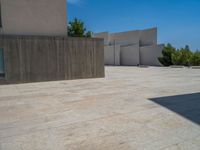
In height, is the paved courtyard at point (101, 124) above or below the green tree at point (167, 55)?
below

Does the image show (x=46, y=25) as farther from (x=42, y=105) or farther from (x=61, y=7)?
(x=42, y=105)

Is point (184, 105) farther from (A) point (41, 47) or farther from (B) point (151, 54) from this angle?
(B) point (151, 54)

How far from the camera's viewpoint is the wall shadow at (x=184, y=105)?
3.71 m

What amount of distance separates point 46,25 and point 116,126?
797 cm

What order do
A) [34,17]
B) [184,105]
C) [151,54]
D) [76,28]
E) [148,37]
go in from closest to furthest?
[184,105], [34,17], [76,28], [151,54], [148,37]

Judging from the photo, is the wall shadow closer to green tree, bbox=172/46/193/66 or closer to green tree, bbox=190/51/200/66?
green tree, bbox=172/46/193/66

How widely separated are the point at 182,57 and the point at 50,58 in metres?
16.3

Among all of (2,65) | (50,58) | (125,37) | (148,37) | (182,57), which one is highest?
(125,37)

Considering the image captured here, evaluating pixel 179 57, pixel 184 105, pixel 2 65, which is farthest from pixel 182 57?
pixel 2 65

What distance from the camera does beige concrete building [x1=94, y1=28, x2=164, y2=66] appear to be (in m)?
23.5

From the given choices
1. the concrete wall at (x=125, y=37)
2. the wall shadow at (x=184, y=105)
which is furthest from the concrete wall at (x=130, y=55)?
the wall shadow at (x=184, y=105)

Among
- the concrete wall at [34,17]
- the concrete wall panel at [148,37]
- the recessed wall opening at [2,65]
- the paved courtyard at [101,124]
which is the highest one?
the concrete wall panel at [148,37]

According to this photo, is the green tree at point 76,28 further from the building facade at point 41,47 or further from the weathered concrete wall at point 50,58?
the weathered concrete wall at point 50,58

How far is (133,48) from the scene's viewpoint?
24.5 meters
